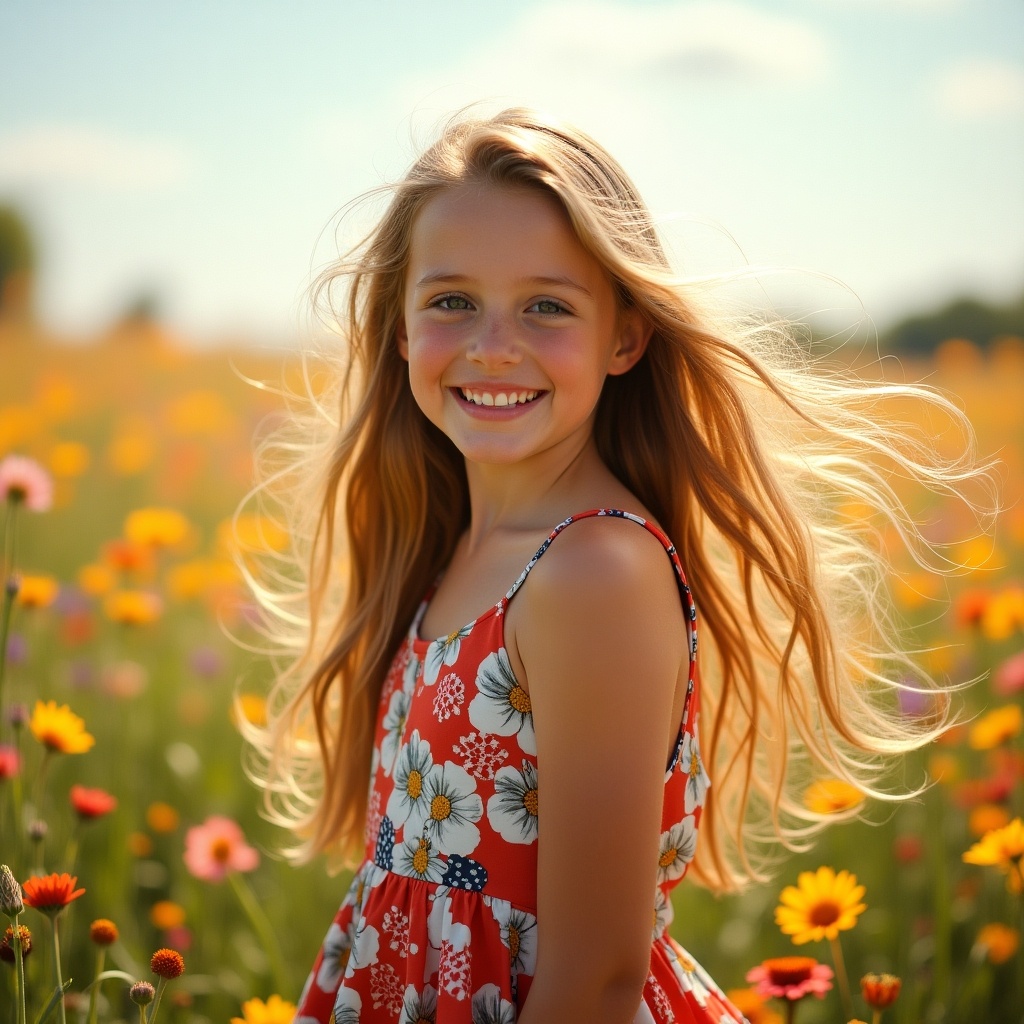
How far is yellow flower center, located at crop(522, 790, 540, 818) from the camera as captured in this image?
1.33 metres

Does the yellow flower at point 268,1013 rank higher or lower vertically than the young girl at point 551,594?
lower

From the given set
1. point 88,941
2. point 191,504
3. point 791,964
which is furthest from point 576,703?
point 191,504

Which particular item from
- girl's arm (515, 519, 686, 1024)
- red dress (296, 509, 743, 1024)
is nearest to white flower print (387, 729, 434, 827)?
red dress (296, 509, 743, 1024)

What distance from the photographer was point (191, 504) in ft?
14.2

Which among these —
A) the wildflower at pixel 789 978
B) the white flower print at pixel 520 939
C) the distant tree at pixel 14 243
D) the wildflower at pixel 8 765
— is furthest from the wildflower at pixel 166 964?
the distant tree at pixel 14 243

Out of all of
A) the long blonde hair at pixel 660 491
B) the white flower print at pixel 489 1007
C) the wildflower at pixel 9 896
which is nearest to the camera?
the wildflower at pixel 9 896

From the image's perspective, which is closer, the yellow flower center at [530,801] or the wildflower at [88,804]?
the yellow flower center at [530,801]

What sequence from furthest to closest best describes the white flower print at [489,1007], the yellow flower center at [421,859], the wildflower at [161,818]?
the wildflower at [161,818] → the yellow flower center at [421,859] → the white flower print at [489,1007]

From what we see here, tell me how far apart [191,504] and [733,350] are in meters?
3.22

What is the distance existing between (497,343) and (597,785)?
551 mm

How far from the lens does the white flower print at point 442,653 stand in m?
1.42

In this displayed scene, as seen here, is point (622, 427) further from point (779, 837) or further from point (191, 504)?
point (191, 504)

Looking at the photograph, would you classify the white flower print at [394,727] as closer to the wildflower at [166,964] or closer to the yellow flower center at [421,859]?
the yellow flower center at [421,859]

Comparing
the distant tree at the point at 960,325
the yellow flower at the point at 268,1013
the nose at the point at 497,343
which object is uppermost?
the distant tree at the point at 960,325
